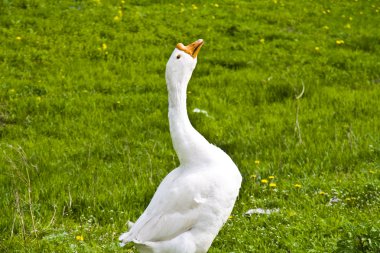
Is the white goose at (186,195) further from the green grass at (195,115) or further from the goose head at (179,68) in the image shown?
the green grass at (195,115)

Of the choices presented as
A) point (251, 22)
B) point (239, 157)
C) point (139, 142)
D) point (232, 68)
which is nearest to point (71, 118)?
point (139, 142)

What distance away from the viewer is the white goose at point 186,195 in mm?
3998

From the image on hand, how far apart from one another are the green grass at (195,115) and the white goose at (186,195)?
1.01 meters

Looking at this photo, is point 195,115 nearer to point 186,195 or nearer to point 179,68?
point 179,68

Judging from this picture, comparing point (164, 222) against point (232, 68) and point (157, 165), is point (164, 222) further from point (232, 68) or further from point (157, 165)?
point (232, 68)

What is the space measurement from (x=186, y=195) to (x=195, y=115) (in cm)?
528

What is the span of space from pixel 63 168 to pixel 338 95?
4.90m

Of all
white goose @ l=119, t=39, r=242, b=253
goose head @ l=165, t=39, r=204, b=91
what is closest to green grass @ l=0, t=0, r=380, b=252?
white goose @ l=119, t=39, r=242, b=253

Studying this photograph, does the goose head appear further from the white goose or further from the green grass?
the green grass

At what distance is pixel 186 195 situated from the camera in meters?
4.02

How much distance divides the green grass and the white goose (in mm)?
1005

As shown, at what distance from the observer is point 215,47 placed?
502 inches

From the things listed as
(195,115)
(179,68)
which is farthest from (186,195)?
(195,115)

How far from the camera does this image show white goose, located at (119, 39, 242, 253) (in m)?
4.00
